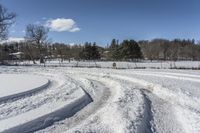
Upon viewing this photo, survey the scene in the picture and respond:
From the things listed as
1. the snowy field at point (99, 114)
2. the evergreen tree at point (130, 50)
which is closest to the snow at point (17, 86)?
the snowy field at point (99, 114)

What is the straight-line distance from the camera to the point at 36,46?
80.9 meters

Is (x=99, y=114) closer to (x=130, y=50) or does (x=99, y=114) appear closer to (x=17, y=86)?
(x=17, y=86)

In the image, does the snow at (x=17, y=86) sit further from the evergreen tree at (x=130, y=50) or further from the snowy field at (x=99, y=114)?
the evergreen tree at (x=130, y=50)

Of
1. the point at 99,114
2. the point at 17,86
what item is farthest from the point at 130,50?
the point at 99,114

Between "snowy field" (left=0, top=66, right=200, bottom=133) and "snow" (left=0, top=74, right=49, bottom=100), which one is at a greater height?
"snow" (left=0, top=74, right=49, bottom=100)

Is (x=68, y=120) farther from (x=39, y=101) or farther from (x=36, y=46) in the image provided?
(x=36, y=46)

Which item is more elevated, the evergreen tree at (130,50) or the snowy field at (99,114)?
the evergreen tree at (130,50)

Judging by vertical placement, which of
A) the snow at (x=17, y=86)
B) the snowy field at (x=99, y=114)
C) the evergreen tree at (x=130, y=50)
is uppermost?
the evergreen tree at (x=130, y=50)

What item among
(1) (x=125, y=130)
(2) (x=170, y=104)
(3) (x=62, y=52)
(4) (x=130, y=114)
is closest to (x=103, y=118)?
(4) (x=130, y=114)

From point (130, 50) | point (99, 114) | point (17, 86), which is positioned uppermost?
point (130, 50)

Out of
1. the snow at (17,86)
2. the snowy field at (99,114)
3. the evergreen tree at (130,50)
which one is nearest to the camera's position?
the snowy field at (99,114)

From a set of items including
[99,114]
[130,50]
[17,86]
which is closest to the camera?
[99,114]

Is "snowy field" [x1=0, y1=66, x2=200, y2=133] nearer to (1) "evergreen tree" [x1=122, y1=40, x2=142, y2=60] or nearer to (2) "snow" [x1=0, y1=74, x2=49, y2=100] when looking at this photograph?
(2) "snow" [x1=0, y1=74, x2=49, y2=100]

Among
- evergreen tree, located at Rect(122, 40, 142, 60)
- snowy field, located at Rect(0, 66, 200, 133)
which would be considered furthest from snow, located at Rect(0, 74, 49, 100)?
evergreen tree, located at Rect(122, 40, 142, 60)
